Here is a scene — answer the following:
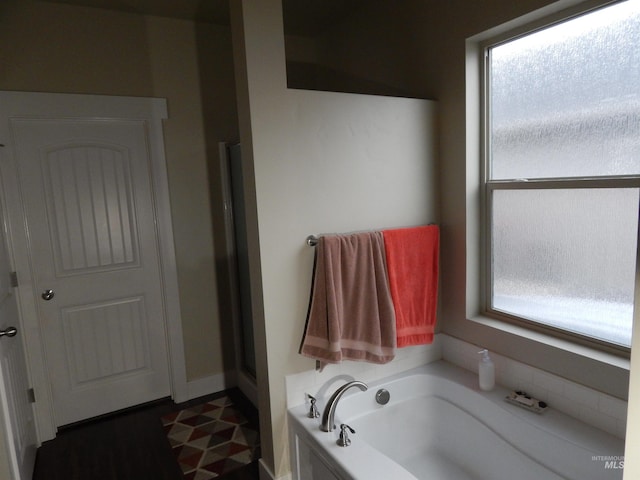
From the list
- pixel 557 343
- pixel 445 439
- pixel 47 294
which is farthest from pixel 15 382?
pixel 557 343

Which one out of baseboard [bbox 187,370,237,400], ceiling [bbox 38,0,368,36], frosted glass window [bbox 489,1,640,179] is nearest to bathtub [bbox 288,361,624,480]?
frosted glass window [bbox 489,1,640,179]

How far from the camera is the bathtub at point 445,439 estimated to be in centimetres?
162

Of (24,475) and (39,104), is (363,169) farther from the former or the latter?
(24,475)

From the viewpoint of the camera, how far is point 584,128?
1.74 metres

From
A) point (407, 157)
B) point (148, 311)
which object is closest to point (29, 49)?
point (148, 311)

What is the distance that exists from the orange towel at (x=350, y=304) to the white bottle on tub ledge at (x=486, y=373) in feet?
1.45

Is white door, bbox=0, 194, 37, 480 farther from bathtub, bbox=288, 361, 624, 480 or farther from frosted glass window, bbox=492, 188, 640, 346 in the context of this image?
frosted glass window, bbox=492, 188, 640, 346

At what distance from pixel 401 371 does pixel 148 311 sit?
69.4 inches

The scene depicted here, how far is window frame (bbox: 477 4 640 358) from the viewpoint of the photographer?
1.69 m

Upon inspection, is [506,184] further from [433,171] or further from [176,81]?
[176,81]

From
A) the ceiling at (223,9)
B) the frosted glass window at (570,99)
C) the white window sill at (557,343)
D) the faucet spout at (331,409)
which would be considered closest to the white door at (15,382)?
the faucet spout at (331,409)

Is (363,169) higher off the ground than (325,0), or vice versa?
(325,0)

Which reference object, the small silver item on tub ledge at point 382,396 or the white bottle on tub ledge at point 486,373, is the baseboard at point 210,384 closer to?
the small silver item on tub ledge at point 382,396

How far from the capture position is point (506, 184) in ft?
6.73
